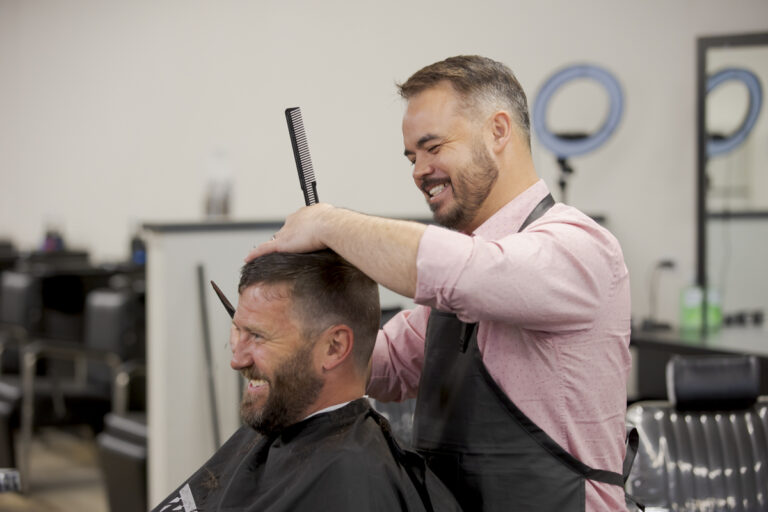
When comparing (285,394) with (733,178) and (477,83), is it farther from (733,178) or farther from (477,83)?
(733,178)

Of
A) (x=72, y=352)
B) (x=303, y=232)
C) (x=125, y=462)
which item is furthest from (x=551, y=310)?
(x=72, y=352)

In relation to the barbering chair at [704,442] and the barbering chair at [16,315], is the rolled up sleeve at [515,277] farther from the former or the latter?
the barbering chair at [16,315]

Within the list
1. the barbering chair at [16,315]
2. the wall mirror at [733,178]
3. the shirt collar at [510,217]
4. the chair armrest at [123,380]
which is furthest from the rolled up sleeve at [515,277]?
the barbering chair at [16,315]

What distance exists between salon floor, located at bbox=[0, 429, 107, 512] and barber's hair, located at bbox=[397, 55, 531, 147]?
113 inches

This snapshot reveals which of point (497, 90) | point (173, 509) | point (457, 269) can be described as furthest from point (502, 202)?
point (173, 509)

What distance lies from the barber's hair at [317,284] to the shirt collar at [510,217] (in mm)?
195

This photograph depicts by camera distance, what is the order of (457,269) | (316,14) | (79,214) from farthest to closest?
(79,214) < (316,14) < (457,269)

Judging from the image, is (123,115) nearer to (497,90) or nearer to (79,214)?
(79,214)

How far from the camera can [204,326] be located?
281 centimetres

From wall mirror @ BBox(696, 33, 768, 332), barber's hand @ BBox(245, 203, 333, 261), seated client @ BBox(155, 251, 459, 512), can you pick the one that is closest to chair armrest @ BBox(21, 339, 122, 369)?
wall mirror @ BBox(696, 33, 768, 332)

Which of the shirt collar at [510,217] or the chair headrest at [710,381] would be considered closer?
the shirt collar at [510,217]

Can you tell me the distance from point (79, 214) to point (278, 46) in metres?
2.81

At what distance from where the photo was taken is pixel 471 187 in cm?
131

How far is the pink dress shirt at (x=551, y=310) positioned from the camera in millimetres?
1101
